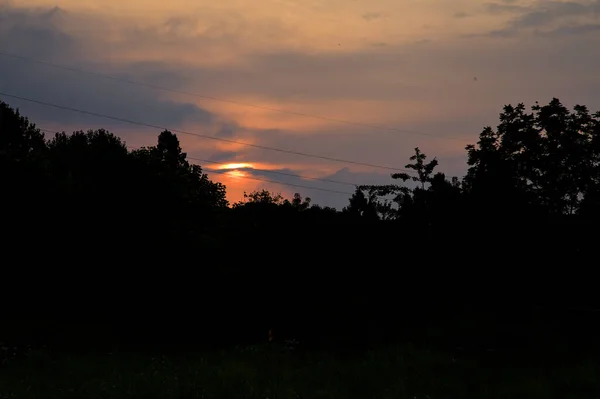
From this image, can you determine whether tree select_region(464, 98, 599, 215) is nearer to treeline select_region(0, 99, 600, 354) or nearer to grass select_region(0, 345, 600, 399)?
treeline select_region(0, 99, 600, 354)

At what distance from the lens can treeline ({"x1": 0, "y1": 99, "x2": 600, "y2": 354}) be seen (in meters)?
33.6

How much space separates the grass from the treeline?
8.19 metres

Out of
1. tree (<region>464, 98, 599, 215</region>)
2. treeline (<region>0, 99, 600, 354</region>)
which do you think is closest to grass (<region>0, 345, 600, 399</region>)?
treeline (<region>0, 99, 600, 354</region>)

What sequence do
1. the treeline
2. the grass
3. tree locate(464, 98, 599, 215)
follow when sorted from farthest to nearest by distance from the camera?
tree locate(464, 98, 599, 215) → the treeline → the grass

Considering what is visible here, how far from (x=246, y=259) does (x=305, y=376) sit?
20.2 meters

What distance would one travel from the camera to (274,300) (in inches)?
1351

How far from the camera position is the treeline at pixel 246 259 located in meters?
33.6

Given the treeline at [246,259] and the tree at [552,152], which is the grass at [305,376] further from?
the tree at [552,152]

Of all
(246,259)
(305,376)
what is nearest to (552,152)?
(246,259)

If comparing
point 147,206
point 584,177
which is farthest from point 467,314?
point 584,177

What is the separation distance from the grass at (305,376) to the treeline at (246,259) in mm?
8186

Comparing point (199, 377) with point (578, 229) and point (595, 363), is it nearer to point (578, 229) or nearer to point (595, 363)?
point (595, 363)

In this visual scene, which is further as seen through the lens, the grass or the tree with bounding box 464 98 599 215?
the tree with bounding box 464 98 599 215

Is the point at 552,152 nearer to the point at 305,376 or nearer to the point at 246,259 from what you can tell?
the point at 246,259
